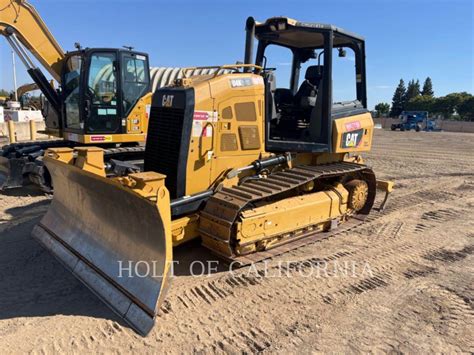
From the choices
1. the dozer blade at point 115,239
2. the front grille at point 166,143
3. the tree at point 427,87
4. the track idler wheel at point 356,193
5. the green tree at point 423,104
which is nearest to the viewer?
the dozer blade at point 115,239

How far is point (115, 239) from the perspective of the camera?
393 centimetres

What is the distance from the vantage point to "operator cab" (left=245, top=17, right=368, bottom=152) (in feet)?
16.9

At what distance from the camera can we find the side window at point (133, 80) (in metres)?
8.32

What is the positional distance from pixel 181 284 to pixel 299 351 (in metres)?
1.45

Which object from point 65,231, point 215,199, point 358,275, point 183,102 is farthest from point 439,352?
point 65,231

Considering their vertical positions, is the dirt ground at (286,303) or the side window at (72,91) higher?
the side window at (72,91)

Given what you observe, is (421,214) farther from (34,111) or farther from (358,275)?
(34,111)

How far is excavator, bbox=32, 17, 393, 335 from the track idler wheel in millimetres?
21

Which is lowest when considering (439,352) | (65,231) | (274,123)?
(439,352)

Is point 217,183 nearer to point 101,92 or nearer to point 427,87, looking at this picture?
point 101,92

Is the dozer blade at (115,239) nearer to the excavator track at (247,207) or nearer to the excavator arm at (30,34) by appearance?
the excavator track at (247,207)

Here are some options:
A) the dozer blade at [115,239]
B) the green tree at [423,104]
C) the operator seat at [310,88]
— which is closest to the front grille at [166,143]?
the dozer blade at [115,239]

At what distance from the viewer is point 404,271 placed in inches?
174

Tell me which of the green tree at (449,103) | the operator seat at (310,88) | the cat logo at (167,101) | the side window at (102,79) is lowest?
the cat logo at (167,101)
